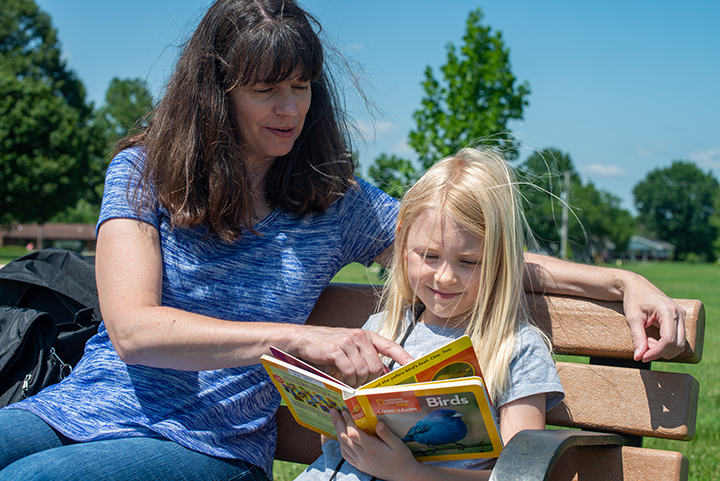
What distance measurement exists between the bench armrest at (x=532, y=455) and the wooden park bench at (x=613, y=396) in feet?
0.63

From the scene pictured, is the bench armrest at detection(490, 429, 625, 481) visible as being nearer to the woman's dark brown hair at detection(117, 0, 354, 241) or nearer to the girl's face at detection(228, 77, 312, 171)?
the woman's dark brown hair at detection(117, 0, 354, 241)

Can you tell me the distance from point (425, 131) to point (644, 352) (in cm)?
1020

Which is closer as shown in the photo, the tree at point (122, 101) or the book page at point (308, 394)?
the book page at point (308, 394)

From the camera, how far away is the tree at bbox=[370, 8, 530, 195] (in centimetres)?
1109

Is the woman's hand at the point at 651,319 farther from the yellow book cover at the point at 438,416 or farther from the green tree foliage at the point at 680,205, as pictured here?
the green tree foliage at the point at 680,205

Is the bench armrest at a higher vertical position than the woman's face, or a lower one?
lower

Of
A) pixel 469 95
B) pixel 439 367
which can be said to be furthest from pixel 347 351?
pixel 469 95

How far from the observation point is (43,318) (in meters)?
2.20

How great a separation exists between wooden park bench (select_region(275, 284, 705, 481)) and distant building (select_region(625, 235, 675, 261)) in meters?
105

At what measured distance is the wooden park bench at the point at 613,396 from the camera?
167 centimetres

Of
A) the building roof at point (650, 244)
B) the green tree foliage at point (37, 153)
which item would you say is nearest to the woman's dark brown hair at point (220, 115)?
the green tree foliage at point (37, 153)

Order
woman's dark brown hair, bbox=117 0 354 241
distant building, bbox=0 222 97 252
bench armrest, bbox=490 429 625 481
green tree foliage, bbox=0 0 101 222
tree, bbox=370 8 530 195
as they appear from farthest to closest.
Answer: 1. distant building, bbox=0 222 97 252
2. green tree foliage, bbox=0 0 101 222
3. tree, bbox=370 8 530 195
4. woman's dark brown hair, bbox=117 0 354 241
5. bench armrest, bbox=490 429 625 481

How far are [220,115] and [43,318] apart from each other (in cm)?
106

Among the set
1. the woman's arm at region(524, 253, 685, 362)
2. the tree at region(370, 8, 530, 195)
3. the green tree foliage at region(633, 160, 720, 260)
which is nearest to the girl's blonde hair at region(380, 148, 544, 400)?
the woman's arm at region(524, 253, 685, 362)
